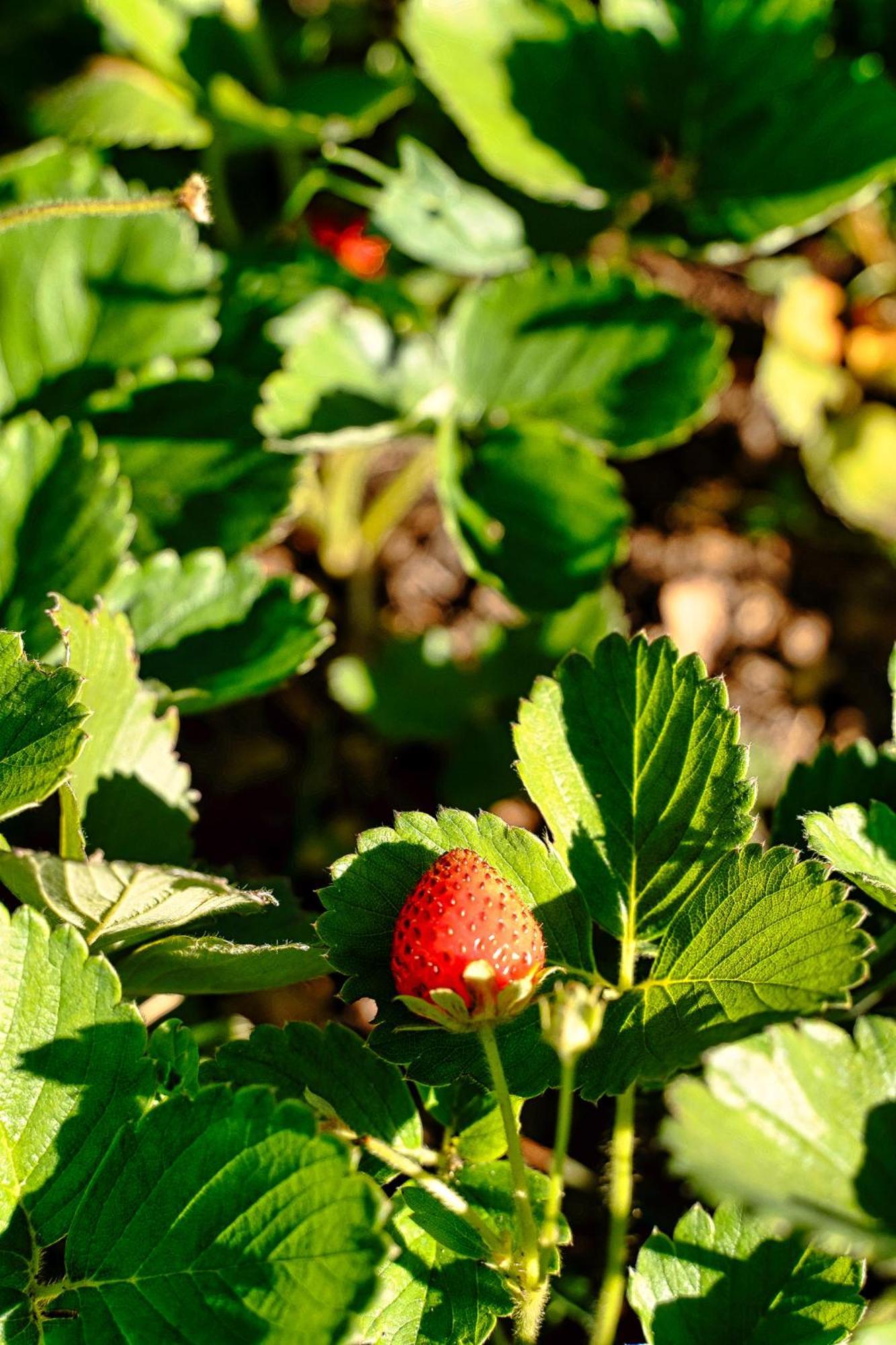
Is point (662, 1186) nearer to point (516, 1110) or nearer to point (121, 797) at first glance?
point (516, 1110)

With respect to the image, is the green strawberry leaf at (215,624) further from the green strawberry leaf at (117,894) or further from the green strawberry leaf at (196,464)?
the green strawberry leaf at (117,894)

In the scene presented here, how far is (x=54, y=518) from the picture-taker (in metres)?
1.21

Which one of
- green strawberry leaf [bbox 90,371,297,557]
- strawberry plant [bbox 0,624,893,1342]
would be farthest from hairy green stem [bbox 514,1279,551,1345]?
green strawberry leaf [bbox 90,371,297,557]

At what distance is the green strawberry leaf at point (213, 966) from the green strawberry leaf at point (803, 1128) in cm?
31

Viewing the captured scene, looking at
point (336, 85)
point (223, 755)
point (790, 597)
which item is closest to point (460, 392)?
point (336, 85)

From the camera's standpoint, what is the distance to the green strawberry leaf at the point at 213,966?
91 cm

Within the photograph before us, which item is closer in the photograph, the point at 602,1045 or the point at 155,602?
the point at 602,1045

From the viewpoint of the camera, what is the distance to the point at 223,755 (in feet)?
6.41

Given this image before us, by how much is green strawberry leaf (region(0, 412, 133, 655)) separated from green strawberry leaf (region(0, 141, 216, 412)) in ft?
0.76

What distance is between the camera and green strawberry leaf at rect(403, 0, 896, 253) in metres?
1.58

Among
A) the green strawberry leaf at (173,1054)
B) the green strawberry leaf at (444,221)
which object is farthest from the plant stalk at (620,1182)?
Answer: the green strawberry leaf at (444,221)

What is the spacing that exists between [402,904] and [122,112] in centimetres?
129

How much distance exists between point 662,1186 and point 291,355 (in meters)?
1.07

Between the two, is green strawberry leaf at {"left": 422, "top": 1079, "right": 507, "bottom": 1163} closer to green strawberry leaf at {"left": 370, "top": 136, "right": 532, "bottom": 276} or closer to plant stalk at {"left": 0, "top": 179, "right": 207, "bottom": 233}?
plant stalk at {"left": 0, "top": 179, "right": 207, "bottom": 233}
